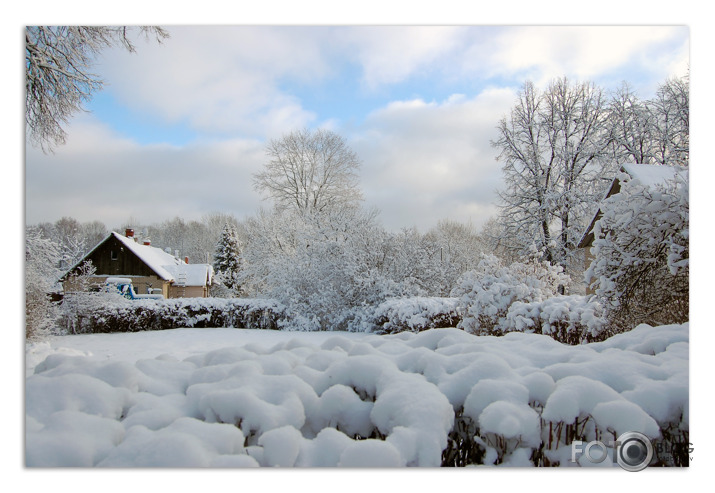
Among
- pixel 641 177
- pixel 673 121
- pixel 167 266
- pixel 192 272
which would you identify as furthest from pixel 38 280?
pixel 673 121

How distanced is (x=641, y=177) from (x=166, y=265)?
4393 mm

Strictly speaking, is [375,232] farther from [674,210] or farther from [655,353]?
[655,353]

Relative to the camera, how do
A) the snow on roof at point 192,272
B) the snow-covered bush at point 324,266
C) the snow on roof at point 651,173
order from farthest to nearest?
the snow-covered bush at point 324,266 → the snow on roof at point 192,272 → the snow on roof at point 651,173

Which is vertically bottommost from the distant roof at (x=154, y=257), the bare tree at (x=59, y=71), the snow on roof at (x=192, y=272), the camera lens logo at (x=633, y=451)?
the camera lens logo at (x=633, y=451)

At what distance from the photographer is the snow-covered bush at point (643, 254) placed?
345 cm

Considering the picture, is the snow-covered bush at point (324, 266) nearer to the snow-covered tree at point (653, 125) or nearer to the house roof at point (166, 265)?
the house roof at point (166, 265)

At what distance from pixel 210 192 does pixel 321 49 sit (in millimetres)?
1488

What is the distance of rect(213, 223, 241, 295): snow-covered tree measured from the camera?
5613 millimetres

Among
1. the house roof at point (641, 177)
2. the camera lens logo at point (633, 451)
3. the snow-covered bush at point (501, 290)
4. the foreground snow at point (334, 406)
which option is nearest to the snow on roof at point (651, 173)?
the house roof at point (641, 177)

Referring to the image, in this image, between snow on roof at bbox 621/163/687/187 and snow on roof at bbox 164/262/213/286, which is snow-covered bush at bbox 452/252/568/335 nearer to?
snow on roof at bbox 621/163/687/187

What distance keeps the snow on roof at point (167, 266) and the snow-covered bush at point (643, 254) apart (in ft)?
12.2

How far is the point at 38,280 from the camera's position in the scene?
3.37 m
